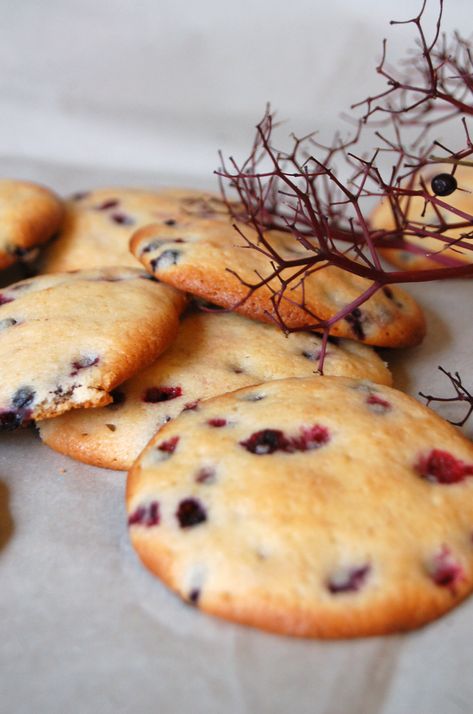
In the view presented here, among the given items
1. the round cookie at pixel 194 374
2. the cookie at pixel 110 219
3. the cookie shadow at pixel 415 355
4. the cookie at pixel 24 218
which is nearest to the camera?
the round cookie at pixel 194 374

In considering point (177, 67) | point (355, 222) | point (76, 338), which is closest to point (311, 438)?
point (76, 338)

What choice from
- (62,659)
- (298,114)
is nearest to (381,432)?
(62,659)

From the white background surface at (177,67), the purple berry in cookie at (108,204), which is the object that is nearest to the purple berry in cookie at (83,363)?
the purple berry in cookie at (108,204)

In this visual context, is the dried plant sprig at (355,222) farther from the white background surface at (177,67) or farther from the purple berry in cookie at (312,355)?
the white background surface at (177,67)

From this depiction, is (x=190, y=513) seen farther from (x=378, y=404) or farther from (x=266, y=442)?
(x=378, y=404)

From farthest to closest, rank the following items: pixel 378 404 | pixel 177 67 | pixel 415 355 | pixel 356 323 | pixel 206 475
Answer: pixel 177 67 → pixel 415 355 → pixel 356 323 → pixel 378 404 → pixel 206 475

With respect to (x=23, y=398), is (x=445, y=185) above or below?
above

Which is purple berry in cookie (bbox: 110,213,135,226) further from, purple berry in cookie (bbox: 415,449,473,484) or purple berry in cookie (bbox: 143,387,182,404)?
purple berry in cookie (bbox: 415,449,473,484)
